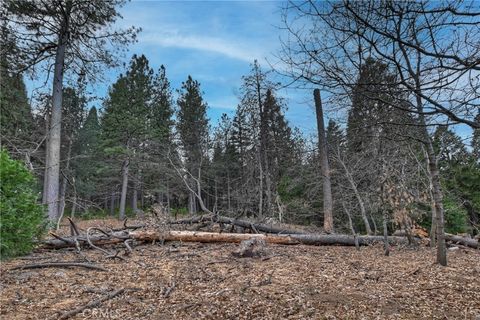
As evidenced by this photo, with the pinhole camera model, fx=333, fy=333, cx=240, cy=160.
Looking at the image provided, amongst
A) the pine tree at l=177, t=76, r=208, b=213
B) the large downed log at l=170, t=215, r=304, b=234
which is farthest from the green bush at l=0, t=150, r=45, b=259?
the pine tree at l=177, t=76, r=208, b=213

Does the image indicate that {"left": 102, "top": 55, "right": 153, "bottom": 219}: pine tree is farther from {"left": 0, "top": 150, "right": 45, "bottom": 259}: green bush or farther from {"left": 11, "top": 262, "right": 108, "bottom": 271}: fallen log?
{"left": 0, "top": 150, "right": 45, "bottom": 259}: green bush

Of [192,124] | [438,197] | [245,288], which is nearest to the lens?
[245,288]

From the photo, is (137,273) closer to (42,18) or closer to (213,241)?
(213,241)

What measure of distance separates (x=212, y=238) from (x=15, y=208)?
17.3 ft

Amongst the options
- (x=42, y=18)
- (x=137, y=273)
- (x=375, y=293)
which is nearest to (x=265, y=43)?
(x=375, y=293)

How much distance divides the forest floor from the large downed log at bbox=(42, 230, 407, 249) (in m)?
0.58

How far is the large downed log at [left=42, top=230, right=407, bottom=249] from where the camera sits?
7.09 m

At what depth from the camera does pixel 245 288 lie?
4320mm

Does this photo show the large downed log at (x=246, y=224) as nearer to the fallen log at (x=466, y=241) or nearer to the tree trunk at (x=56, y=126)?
the tree trunk at (x=56, y=126)

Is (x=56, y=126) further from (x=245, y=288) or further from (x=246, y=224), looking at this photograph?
(x=245, y=288)

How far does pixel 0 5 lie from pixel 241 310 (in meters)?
9.35

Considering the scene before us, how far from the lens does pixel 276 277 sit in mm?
4883

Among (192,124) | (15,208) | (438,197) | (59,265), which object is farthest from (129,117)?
(438,197)

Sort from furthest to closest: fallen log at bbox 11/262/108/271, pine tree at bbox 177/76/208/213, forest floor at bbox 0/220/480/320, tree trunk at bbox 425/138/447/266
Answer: pine tree at bbox 177/76/208/213
tree trunk at bbox 425/138/447/266
fallen log at bbox 11/262/108/271
forest floor at bbox 0/220/480/320
